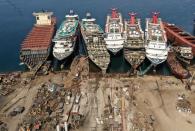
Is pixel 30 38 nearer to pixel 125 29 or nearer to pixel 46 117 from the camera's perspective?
pixel 125 29

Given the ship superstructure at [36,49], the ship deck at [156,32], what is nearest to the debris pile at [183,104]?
the ship deck at [156,32]

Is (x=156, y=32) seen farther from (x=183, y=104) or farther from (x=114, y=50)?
(x=183, y=104)

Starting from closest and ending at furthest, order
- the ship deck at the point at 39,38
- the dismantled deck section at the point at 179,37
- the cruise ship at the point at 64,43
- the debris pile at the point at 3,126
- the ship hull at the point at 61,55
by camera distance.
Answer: the debris pile at the point at 3,126, the ship hull at the point at 61,55, the cruise ship at the point at 64,43, the ship deck at the point at 39,38, the dismantled deck section at the point at 179,37

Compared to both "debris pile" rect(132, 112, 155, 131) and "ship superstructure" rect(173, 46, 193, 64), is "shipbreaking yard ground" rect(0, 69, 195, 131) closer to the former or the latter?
"debris pile" rect(132, 112, 155, 131)

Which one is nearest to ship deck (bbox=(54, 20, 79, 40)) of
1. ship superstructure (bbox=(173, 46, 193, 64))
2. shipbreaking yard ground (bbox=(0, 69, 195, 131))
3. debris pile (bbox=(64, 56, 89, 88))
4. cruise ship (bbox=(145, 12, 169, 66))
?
debris pile (bbox=(64, 56, 89, 88))

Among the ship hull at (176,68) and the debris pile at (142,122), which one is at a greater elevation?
the ship hull at (176,68)

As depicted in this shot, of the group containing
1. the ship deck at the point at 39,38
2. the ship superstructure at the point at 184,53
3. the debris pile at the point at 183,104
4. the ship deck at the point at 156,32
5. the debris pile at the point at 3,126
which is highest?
the ship deck at the point at 156,32

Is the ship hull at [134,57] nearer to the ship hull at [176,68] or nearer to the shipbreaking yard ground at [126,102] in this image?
the shipbreaking yard ground at [126,102]

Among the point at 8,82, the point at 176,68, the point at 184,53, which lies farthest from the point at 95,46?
the point at 8,82
